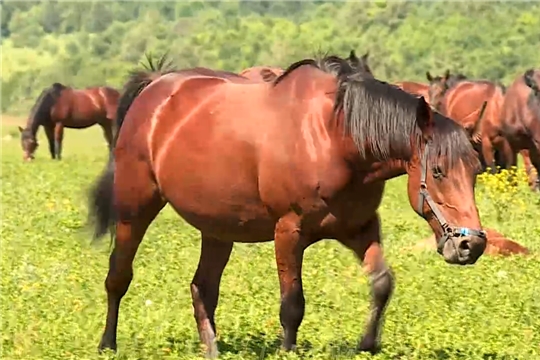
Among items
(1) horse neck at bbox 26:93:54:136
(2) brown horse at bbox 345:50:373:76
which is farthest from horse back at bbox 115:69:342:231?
(1) horse neck at bbox 26:93:54:136

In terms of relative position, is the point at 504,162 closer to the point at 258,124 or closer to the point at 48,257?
the point at 48,257

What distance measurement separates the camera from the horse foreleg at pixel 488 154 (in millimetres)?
20672

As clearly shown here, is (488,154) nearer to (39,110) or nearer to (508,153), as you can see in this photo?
(508,153)

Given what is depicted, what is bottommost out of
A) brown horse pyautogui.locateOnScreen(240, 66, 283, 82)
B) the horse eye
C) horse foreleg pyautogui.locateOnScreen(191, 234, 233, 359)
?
horse foreleg pyautogui.locateOnScreen(191, 234, 233, 359)

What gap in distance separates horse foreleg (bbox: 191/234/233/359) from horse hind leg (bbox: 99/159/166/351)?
0.46m

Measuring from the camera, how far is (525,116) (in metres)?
18.3

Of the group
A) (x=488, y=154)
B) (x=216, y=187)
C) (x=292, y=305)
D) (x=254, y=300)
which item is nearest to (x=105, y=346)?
(x=216, y=187)

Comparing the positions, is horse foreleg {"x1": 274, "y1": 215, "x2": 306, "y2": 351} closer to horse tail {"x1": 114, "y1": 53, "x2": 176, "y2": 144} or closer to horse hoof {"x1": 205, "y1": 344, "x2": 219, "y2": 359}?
horse hoof {"x1": 205, "y1": 344, "x2": 219, "y2": 359}

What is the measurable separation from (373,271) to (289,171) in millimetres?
842

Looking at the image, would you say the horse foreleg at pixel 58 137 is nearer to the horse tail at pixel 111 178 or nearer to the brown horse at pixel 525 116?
the brown horse at pixel 525 116

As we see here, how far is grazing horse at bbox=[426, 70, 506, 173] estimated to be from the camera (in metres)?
20.6

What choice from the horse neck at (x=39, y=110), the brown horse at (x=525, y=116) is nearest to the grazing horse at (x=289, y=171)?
the brown horse at (x=525, y=116)

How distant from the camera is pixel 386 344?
296 inches

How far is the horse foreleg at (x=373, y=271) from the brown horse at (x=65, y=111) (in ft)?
75.2
